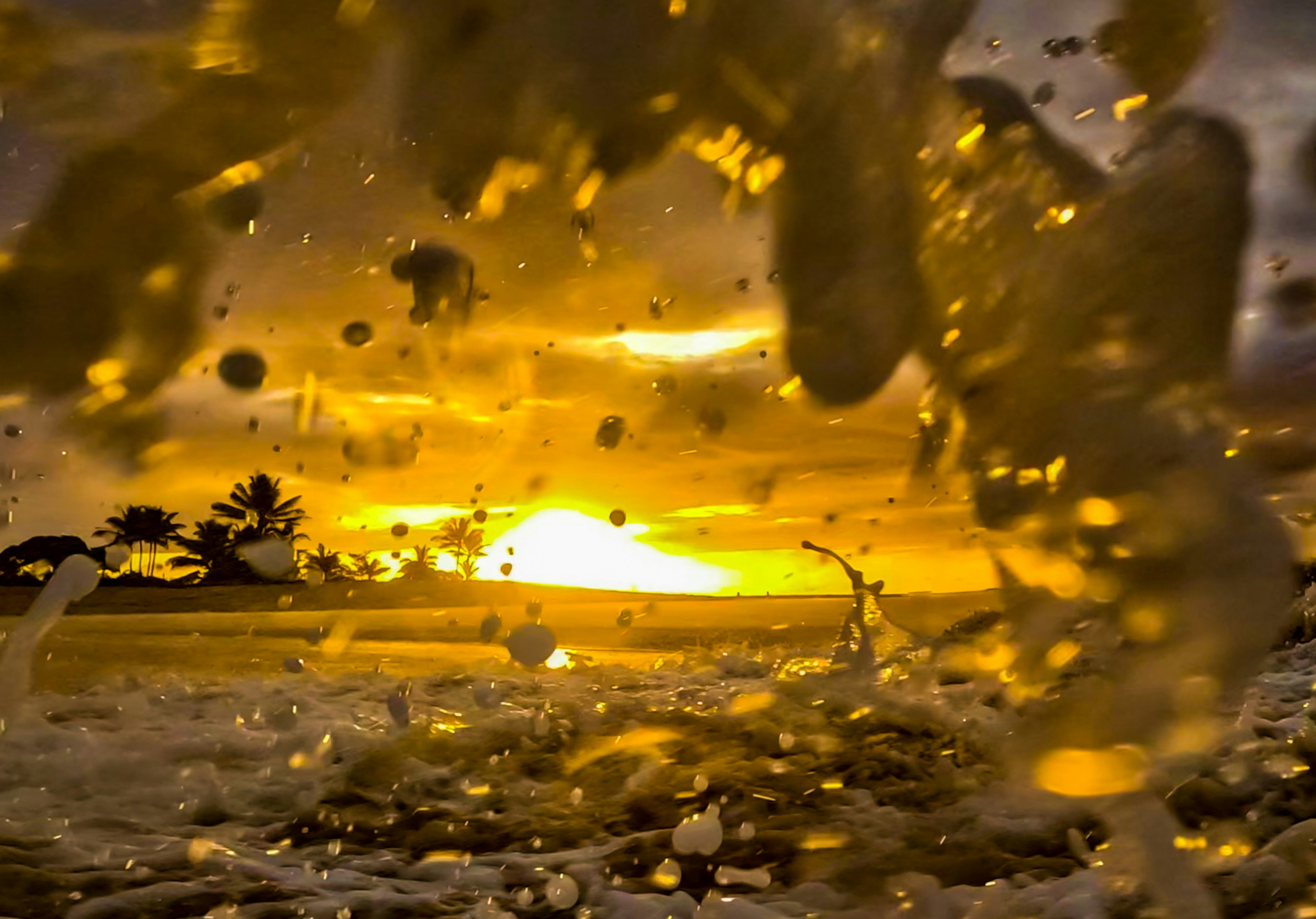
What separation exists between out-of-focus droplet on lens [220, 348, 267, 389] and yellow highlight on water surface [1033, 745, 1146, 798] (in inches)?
47.2

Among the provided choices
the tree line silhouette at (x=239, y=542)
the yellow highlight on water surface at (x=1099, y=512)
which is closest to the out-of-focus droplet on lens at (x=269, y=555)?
the tree line silhouette at (x=239, y=542)

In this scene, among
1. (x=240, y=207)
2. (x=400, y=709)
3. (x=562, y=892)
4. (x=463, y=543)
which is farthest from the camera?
(x=400, y=709)

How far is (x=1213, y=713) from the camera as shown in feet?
4.45

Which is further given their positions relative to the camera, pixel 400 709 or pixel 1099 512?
pixel 400 709

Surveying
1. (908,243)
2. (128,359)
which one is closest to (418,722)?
(128,359)

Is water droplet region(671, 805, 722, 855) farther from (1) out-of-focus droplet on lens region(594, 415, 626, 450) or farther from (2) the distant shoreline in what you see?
(1) out-of-focus droplet on lens region(594, 415, 626, 450)

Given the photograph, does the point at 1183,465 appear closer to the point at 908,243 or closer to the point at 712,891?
the point at 908,243

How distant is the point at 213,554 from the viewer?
1.33 metres

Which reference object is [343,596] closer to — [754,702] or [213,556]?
[213,556]

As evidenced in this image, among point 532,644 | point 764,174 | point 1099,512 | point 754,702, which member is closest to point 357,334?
point 532,644

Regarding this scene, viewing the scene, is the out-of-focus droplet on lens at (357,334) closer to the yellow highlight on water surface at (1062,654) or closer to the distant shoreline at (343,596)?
the distant shoreline at (343,596)

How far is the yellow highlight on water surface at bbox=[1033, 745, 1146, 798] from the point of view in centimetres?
122

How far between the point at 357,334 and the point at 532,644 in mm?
492

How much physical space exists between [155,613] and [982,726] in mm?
1213
